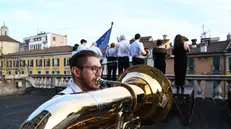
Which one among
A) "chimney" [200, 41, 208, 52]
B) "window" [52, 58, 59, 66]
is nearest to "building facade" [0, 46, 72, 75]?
"window" [52, 58, 59, 66]

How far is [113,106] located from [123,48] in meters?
6.43

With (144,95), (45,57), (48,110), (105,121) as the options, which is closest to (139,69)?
(144,95)

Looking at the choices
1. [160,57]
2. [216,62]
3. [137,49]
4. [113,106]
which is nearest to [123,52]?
[137,49]

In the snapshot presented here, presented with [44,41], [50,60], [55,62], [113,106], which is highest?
[44,41]

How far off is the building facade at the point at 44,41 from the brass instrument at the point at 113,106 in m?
68.4

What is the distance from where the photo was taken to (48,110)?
1.18 m

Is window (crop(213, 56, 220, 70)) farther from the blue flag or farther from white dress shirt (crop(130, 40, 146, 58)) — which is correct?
white dress shirt (crop(130, 40, 146, 58))

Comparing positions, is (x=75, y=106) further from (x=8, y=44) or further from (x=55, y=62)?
(x=8, y=44)

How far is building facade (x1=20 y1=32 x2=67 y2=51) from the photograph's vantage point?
6806cm

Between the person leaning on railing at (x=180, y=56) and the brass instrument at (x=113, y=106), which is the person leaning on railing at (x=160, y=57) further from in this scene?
the brass instrument at (x=113, y=106)

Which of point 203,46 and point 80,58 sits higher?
point 203,46

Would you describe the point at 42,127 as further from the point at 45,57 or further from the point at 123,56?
the point at 45,57

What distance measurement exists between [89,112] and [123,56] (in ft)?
22.0

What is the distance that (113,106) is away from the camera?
1.58 metres
